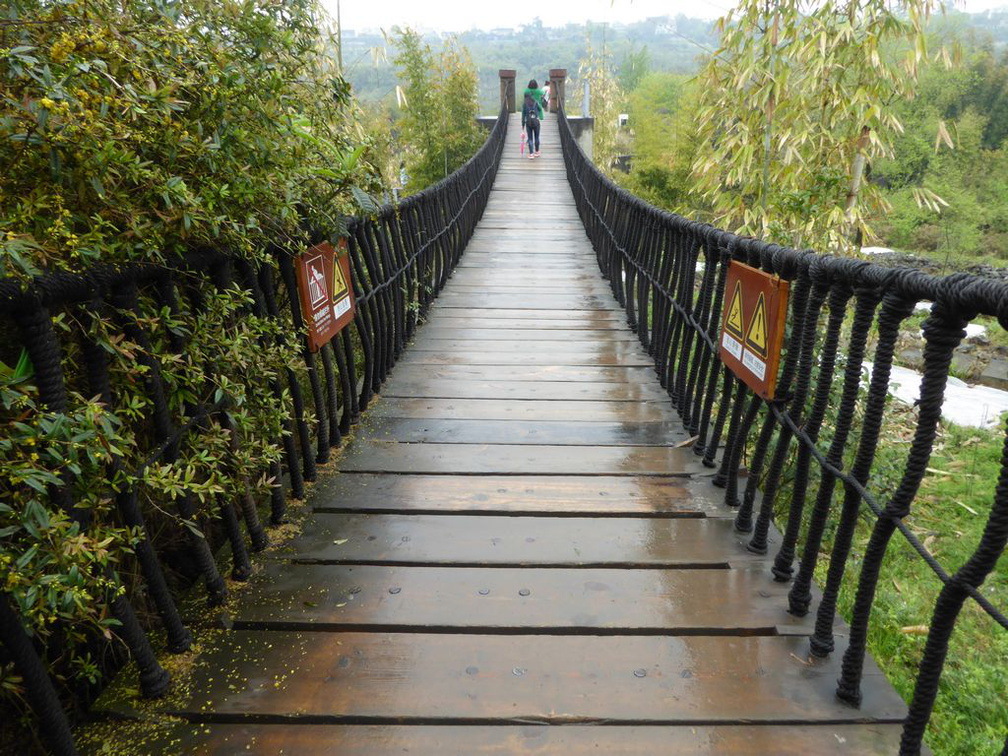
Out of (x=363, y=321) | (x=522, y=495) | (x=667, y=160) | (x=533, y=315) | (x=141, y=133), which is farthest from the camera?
(x=667, y=160)

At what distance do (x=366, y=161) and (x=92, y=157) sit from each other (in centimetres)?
138

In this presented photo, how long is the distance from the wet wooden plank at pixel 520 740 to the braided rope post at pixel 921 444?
144 mm

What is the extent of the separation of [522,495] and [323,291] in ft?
3.27

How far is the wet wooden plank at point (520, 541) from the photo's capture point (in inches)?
82.9

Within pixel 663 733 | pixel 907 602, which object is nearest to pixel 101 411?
pixel 663 733

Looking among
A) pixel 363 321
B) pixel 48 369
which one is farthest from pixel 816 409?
pixel 363 321

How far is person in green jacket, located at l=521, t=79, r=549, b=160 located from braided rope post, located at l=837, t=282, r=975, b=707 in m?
12.7

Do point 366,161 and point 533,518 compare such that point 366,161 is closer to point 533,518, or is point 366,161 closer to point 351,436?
point 351,436

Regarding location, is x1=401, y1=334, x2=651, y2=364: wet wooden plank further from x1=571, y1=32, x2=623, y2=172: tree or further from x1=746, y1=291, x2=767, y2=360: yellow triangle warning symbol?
x1=571, y1=32, x2=623, y2=172: tree

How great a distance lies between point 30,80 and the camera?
3.89 ft

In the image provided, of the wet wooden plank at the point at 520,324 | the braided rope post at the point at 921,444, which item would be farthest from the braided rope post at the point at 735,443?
the wet wooden plank at the point at 520,324

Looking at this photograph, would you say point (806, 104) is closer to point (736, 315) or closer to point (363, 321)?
point (736, 315)

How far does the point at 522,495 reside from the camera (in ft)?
8.13

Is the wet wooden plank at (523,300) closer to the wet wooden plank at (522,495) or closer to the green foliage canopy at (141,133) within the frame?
the wet wooden plank at (522,495)
